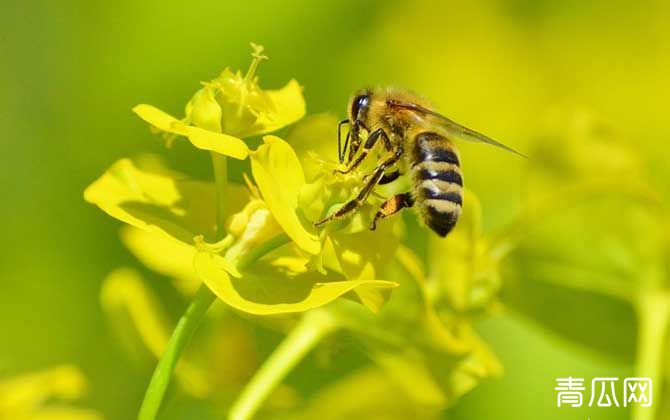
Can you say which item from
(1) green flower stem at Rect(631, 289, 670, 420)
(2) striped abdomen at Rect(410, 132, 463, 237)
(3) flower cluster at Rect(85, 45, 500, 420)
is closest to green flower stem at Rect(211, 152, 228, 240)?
(3) flower cluster at Rect(85, 45, 500, 420)

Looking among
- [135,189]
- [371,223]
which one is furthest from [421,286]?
[135,189]

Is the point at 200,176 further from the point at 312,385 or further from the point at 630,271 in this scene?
the point at 630,271

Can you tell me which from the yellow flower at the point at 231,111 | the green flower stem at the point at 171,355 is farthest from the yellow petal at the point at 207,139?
the green flower stem at the point at 171,355

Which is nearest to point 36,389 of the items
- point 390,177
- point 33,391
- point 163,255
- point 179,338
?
point 33,391

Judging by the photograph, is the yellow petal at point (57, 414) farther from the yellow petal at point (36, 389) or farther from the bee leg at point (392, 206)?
the bee leg at point (392, 206)

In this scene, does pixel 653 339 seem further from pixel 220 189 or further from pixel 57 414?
pixel 57 414
